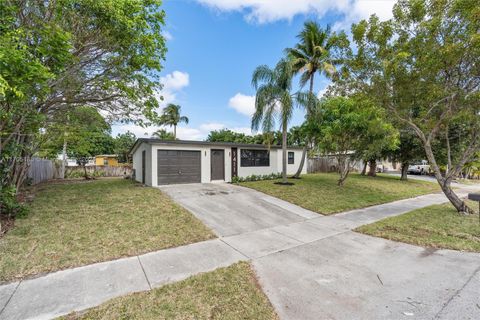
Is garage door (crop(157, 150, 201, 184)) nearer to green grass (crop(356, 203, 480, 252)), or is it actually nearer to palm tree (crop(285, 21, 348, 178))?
palm tree (crop(285, 21, 348, 178))

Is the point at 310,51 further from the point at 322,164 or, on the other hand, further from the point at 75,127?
the point at 75,127

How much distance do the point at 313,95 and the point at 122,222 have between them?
10.1 m

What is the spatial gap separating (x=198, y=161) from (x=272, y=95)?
527 cm

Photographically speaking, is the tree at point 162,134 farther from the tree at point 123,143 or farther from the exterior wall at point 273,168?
the exterior wall at point 273,168

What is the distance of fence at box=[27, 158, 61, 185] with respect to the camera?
39.1 ft

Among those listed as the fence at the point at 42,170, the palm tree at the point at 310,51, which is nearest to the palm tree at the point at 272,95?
the palm tree at the point at 310,51

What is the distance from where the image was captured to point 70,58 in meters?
4.91

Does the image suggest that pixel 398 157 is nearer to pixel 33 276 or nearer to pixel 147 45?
pixel 147 45

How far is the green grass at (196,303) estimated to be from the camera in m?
2.37

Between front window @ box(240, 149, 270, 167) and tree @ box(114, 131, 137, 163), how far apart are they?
2270 centimetres

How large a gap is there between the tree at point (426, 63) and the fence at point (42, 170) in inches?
626

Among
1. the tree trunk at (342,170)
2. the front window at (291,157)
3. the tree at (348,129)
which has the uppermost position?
the tree at (348,129)

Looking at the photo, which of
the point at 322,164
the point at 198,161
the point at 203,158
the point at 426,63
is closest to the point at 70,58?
the point at 198,161

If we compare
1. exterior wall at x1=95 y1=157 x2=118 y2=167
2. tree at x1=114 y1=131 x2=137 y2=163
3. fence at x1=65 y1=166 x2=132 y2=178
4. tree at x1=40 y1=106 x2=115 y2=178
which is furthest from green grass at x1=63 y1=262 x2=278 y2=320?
tree at x1=114 y1=131 x2=137 y2=163
